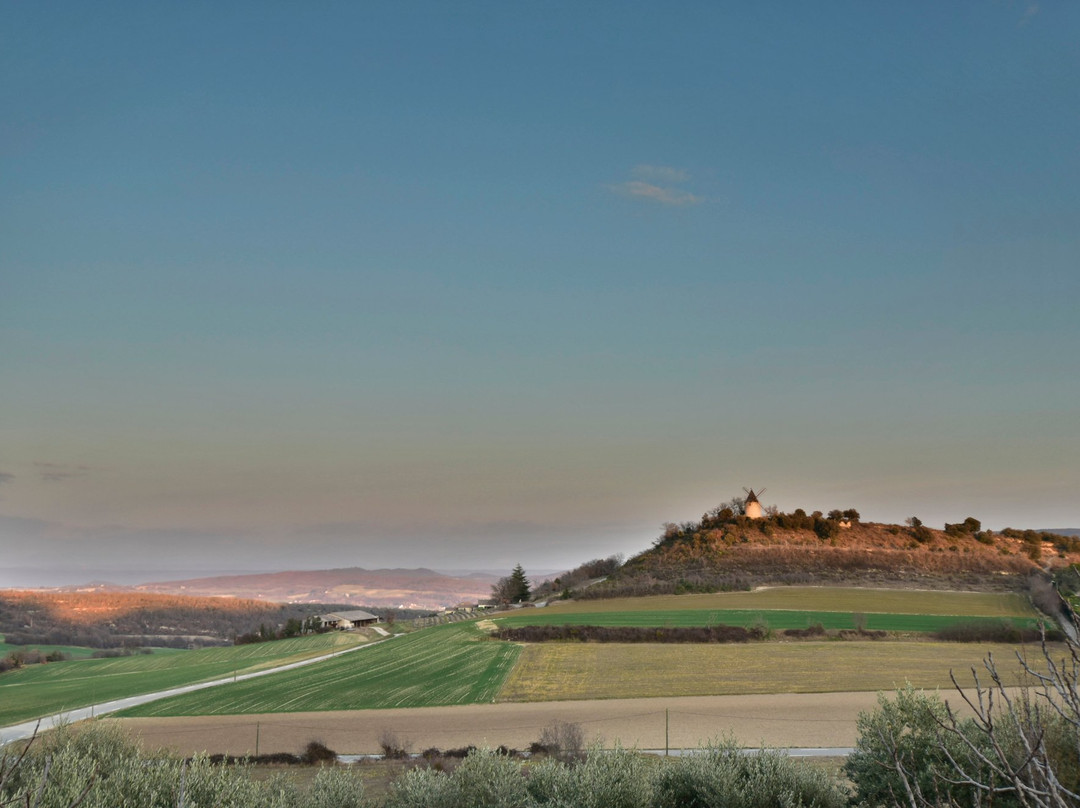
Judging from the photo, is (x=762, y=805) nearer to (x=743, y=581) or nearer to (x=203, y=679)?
(x=203, y=679)

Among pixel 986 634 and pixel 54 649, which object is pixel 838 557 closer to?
pixel 986 634

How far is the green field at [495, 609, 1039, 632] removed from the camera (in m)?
43.2

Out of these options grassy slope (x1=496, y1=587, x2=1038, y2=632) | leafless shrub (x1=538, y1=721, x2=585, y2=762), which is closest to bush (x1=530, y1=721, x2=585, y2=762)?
leafless shrub (x1=538, y1=721, x2=585, y2=762)

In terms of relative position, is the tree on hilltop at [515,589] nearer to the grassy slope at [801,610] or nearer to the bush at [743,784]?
the grassy slope at [801,610]

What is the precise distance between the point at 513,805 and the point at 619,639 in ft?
97.5

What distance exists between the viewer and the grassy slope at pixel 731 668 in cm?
3238

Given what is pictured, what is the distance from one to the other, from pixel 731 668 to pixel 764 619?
35.1ft

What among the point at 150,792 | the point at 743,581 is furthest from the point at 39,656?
the point at 150,792

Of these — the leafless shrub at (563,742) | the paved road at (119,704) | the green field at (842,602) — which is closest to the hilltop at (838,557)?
the green field at (842,602)

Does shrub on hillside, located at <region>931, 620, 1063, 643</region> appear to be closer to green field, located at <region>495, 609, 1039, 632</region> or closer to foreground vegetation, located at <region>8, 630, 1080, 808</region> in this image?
green field, located at <region>495, 609, 1039, 632</region>

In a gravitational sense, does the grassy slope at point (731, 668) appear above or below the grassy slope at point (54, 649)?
above

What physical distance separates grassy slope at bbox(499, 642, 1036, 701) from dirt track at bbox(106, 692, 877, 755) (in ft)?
4.61

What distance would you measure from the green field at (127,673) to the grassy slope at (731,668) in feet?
75.5

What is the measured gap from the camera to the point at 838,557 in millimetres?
66375
